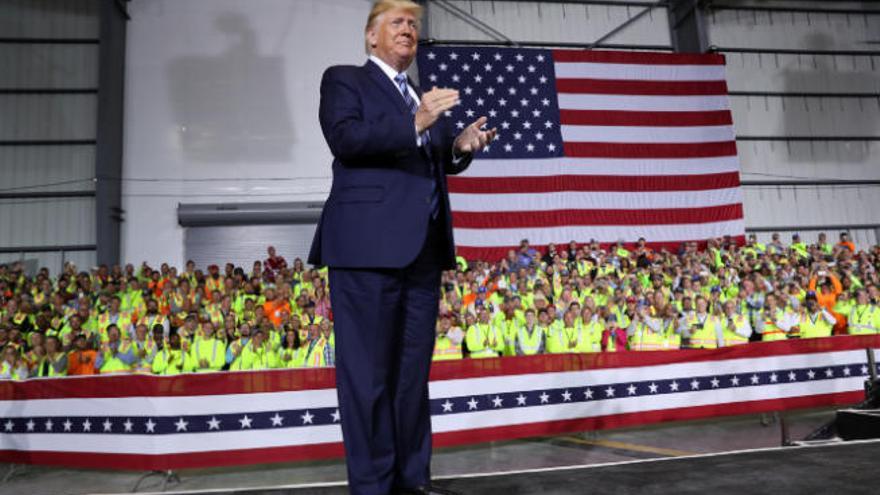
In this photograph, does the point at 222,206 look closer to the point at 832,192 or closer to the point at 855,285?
the point at 855,285

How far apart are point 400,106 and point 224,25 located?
1447 centimetres

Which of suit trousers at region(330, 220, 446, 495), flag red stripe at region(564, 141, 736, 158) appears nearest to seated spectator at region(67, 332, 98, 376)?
suit trousers at region(330, 220, 446, 495)

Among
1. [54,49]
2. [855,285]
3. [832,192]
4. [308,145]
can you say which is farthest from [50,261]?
[832,192]

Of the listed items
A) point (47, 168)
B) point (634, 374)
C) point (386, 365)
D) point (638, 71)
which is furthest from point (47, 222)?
point (386, 365)

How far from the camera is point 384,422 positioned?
6.03 ft

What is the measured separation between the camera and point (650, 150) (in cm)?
1497

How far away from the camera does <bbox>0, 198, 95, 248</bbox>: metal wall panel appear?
13.8 meters

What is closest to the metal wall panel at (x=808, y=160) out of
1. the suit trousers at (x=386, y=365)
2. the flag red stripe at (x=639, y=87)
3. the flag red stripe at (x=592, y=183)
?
→ the flag red stripe at (x=592, y=183)

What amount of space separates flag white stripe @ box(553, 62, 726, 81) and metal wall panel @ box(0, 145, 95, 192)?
36.8 feet

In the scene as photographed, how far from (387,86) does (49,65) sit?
15792 mm

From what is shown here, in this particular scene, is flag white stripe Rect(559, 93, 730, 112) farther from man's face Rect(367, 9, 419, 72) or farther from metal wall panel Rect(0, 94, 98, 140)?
man's face Rect(367, 9, 419, 72)

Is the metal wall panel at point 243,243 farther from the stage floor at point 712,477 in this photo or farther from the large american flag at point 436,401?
the stage floor at point 712,477

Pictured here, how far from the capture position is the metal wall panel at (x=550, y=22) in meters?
15.9

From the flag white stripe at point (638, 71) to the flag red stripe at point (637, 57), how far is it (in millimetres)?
97
